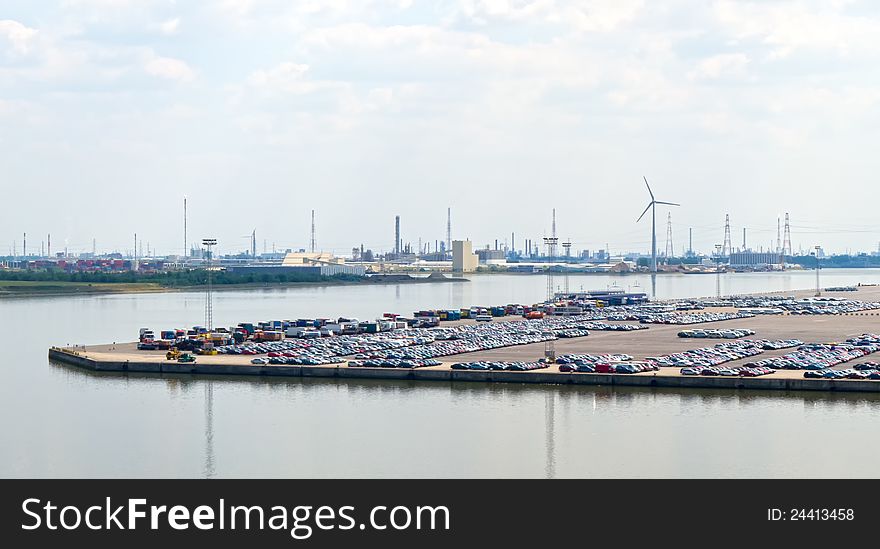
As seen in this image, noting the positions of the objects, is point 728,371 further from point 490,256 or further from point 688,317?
point 490,256

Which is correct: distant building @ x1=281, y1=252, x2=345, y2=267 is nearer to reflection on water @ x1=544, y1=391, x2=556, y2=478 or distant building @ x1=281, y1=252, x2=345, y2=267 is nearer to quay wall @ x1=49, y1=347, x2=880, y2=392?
quay wall @ x1=49, y1=347, x2=880, y2=392

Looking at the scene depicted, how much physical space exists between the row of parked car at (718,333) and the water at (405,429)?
1175cm

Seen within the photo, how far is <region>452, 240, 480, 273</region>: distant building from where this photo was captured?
120 meters

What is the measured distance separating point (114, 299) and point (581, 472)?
53.1 metres

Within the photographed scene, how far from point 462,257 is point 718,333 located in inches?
3354

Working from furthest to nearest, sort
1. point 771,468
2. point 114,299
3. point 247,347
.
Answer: point 114,299 → point 247,347 → point 771,468

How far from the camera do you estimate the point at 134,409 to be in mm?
22094

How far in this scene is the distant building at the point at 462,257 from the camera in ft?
393

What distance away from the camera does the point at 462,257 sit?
121m

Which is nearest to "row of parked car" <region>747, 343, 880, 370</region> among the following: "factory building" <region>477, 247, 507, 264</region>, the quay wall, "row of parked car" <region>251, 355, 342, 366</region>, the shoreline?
the quay wall

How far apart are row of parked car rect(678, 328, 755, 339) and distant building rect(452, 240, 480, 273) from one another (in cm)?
8257
